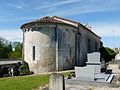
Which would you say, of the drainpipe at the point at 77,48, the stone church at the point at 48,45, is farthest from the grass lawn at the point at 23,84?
the drainpipe at the point at 77,48

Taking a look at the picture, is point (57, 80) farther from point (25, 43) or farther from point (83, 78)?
point (25, 43)

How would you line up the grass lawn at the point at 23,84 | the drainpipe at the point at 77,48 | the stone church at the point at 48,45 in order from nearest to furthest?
the grass lawn at the point at 23,84, the stone church at the point at 48,45, the drainpipe at the point at 77,48

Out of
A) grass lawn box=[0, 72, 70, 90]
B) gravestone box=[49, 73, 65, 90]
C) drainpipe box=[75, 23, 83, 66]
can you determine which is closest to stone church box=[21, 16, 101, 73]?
drainpipe box=[75, 23, 83, 66]

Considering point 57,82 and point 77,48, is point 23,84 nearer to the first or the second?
point 57,82

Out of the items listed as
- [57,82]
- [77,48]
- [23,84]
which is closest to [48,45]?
[77,48]

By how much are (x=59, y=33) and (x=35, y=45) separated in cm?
317

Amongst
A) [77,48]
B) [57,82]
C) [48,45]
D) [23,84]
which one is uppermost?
[48,45]

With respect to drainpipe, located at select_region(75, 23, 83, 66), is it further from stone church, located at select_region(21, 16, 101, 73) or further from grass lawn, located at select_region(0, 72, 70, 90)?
grass lawn, located at select_region(0, 72, 70, 90)

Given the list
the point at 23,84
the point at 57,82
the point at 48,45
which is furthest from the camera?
the point at 48,45

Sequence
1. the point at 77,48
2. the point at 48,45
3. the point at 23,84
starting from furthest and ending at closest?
1. the point at 77,48
2. the point at 48,45
3. the point at 23,84

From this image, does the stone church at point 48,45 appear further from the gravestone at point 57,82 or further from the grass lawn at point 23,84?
the gravestone at point 57,82

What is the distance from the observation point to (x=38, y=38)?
2786 cm

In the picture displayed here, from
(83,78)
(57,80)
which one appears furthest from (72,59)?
(57,80)

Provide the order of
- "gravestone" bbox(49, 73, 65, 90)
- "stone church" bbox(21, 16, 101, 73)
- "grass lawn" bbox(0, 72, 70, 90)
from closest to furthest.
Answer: "gravestone" bbox(49, 73, 65, 90) < "grass lawn" bbox(0, 72, 70, 90) < "stone church" bbox(21, 16, 101, 73)
